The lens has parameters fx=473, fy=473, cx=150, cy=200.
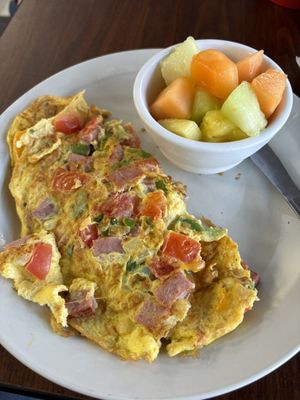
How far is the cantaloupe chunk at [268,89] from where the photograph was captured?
125 cm

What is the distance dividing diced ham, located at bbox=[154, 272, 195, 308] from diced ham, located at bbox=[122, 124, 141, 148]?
482 mm

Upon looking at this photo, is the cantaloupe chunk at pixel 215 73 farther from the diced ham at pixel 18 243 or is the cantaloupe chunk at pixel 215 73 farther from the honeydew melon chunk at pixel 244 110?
the diced ham at pixel 18 243

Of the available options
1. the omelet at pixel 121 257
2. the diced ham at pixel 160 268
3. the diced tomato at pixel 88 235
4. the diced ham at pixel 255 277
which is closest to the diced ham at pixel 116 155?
the omelet at pixel 121 257

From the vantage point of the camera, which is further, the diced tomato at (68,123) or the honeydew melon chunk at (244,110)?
the diced tomato at (68,123)

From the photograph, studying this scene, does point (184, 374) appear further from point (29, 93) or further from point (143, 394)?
point (29, 93)

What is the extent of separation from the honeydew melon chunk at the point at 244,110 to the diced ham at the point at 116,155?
315 mm

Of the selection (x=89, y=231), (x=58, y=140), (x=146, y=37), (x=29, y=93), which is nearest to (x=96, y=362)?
(x=89, y=231)

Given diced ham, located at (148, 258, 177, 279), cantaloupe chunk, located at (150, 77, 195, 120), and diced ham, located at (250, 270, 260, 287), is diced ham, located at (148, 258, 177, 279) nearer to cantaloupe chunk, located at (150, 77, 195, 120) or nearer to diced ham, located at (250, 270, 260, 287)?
diced ham, located at (250, 270, 260, 287)

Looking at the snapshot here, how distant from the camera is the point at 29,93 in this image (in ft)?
5.10

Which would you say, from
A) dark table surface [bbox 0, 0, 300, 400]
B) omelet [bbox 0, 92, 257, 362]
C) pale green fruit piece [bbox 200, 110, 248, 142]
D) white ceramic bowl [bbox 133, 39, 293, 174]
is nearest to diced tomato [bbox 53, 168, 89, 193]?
omelet [bbox 0, 92, 257, 362]

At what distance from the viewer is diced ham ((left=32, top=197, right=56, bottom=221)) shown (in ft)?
4.19

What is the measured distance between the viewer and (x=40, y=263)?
1159mm

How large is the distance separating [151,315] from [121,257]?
6.3 inches

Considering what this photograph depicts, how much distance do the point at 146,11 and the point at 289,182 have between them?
1.06 metres
